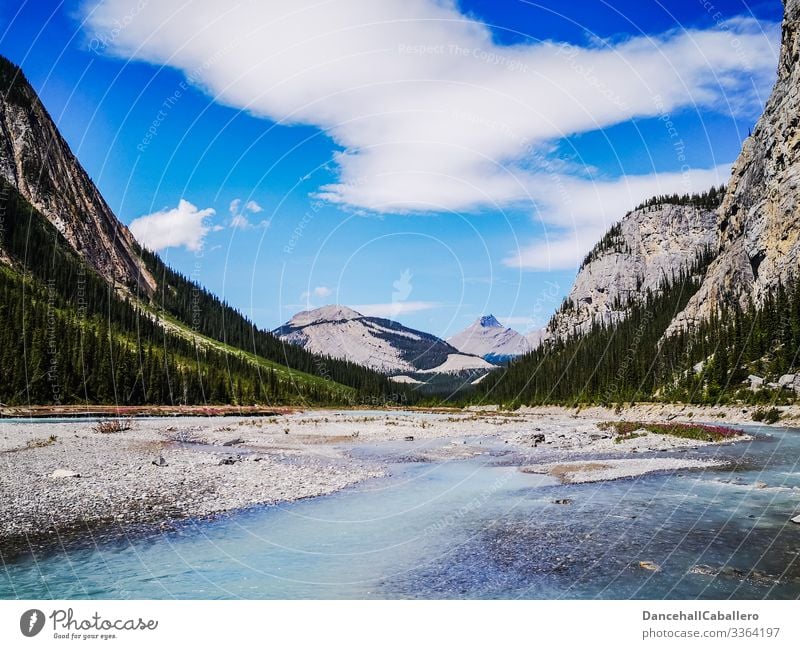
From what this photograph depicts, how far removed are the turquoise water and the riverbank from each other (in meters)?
1.97

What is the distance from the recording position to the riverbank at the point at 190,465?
1598 cm

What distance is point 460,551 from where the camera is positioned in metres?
13.5

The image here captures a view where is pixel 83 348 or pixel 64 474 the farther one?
pixel 83 348

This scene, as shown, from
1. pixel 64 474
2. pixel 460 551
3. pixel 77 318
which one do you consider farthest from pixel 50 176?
pixel 460 551

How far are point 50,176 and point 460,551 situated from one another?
201 meters

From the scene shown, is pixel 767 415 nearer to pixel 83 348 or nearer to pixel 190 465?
pixel 190 465

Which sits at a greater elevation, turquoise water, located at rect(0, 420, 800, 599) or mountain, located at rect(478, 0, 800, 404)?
mountain, located at rect(478, 0, 800, 404)

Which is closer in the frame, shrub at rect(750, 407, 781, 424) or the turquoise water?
the turquoise water

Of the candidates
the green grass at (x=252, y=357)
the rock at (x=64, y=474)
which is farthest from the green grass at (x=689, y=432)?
the green grass at (x=252, y=357)

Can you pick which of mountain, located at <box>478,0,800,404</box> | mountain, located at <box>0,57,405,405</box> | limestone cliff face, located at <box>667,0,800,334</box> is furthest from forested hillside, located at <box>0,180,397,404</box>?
limestone cliff face, located at <box>667,0,800,334</box>
